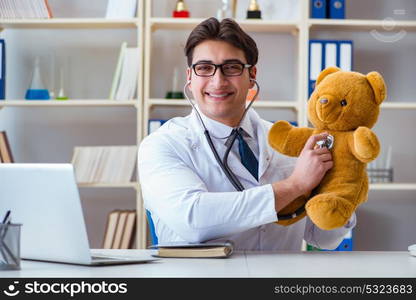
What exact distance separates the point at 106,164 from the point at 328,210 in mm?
1884

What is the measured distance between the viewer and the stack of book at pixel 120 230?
129 inches

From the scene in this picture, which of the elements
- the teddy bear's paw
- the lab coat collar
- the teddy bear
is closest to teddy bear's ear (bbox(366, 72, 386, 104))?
the teddy bear

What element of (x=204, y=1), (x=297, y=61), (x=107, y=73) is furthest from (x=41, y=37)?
(x=297, y=61)

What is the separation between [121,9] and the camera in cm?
334

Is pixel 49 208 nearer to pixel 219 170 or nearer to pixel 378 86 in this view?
pixel 219 170

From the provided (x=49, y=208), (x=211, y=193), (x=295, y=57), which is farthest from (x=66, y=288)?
(x=295, y=57)

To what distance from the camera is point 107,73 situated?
3.58 metres

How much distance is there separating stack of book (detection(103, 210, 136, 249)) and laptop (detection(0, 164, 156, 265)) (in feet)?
5.92

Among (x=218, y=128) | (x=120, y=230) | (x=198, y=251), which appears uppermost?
(x=218, y=128)

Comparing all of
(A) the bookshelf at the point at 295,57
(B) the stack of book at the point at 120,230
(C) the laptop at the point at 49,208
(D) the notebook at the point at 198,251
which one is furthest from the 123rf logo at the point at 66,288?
(A) the bookshelf at the point at 295,57

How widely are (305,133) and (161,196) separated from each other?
0.41 m

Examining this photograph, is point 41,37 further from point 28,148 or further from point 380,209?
point 380,209

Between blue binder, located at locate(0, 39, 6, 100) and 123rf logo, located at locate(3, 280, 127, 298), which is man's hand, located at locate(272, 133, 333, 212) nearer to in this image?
123rf logo, located at locate(3, 280, 127, 298)

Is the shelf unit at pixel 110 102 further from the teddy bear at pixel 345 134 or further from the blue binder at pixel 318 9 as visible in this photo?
the teddy bear at pixel 345 134
